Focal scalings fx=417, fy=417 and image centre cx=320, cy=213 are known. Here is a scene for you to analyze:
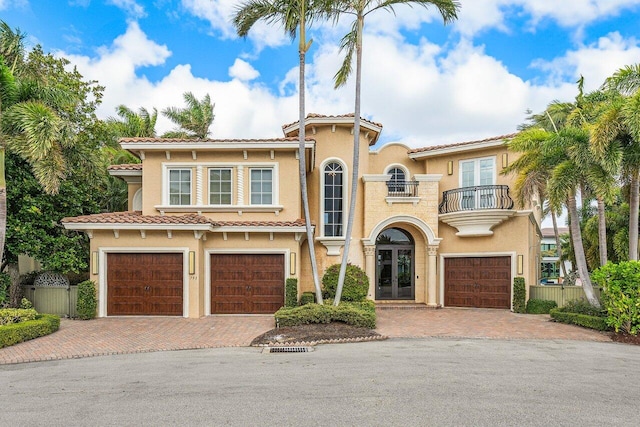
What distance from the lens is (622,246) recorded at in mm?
20484

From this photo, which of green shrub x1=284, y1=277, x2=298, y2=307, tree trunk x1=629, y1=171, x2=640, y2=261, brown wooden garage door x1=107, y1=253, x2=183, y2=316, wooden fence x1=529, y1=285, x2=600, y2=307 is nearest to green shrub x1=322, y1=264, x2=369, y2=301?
green shrub x1=284, y1=277, x2=298, y2=307

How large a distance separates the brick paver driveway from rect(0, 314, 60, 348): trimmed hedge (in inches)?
10.4

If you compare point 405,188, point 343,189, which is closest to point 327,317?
point 343,189

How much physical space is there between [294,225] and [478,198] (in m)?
8.32

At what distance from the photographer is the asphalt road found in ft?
19.0

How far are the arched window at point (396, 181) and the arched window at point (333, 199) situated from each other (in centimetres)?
226

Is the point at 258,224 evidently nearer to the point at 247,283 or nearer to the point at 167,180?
the point at 247,283

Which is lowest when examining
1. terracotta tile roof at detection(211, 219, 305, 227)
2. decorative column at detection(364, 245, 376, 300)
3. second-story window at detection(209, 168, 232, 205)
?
decorative column at detection(364, 245, 376, 300)

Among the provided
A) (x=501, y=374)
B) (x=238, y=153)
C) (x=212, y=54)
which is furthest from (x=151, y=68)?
(x=501, y=374)

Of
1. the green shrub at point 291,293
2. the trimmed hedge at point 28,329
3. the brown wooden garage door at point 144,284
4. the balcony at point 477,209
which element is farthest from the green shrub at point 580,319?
the trimmed hedge at point 28,329

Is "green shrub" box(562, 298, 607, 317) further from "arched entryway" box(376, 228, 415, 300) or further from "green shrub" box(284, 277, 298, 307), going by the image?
"green shrub" box(284, 277, 298, 307)

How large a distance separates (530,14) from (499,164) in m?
5.97

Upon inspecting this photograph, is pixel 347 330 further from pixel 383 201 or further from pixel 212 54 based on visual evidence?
pixel 212 54

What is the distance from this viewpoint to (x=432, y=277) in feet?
60.9
